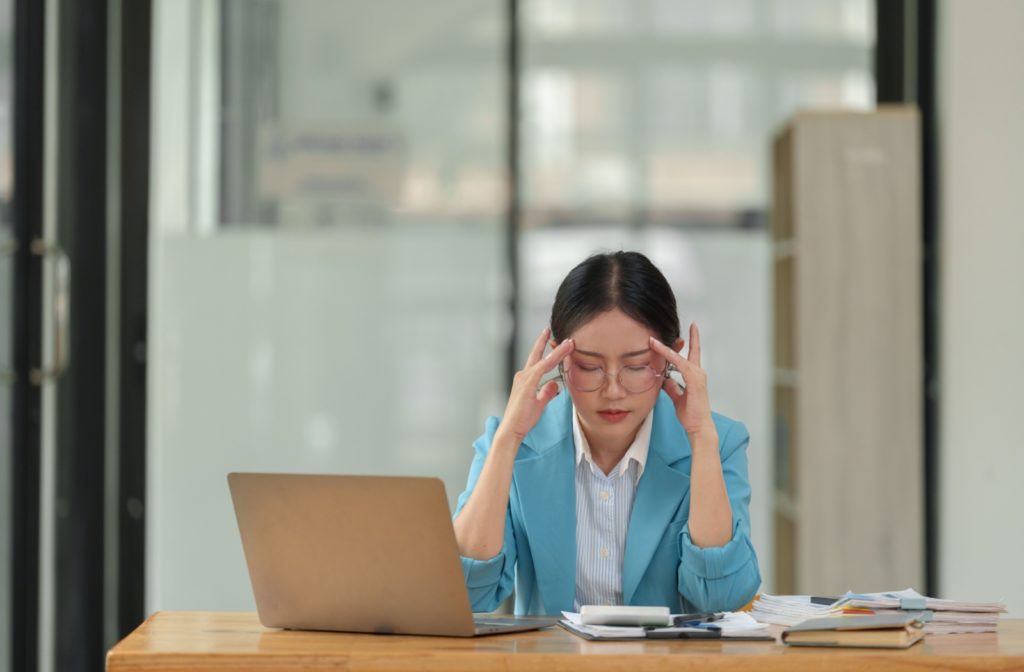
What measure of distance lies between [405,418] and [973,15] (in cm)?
221

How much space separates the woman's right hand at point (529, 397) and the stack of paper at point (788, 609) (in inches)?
19.7

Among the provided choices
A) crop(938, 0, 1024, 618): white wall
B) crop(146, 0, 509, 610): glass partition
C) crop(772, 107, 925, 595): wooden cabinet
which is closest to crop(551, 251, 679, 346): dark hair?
crop(938, 0, 1024, 618): white wall

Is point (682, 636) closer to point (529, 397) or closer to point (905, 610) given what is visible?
point (905, 610)

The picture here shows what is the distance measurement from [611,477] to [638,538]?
0.14m

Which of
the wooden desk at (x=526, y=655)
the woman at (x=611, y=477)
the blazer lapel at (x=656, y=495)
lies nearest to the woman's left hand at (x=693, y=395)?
the woman at (x=611, y=477)

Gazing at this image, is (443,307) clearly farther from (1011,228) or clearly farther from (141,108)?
(1011,228)

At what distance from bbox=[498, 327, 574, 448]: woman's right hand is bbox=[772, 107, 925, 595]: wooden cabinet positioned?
196cm

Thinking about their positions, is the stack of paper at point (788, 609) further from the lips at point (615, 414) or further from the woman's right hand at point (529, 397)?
the woman's right hand at point (529, 397)

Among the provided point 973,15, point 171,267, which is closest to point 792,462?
point 973,15

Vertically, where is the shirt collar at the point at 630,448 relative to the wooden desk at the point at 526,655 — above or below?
above

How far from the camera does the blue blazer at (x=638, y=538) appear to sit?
7.93 ft

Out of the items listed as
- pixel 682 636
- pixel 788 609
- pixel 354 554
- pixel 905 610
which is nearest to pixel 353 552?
pixel 354 554

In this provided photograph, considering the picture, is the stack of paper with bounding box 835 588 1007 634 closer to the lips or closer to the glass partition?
the lips

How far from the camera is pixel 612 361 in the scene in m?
2.47
